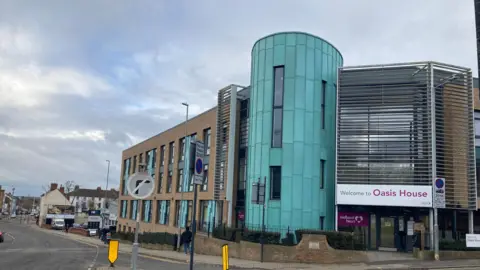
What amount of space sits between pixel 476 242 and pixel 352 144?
24.0ft

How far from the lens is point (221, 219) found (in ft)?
101

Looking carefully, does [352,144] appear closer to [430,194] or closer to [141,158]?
[430,194]

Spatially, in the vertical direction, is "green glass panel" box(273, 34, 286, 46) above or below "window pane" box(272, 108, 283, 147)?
above

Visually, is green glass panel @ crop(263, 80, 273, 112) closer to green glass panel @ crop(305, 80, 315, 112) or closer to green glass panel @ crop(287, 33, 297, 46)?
green glass panel @ crop(305, 80, 315, 112)

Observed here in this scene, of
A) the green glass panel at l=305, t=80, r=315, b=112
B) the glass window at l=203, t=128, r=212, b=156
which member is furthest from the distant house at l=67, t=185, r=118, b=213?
the green glass panel at l=305, t=80, r=315, b=112

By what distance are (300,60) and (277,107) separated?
2.80m

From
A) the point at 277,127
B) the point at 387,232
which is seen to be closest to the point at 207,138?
the point at 277,127

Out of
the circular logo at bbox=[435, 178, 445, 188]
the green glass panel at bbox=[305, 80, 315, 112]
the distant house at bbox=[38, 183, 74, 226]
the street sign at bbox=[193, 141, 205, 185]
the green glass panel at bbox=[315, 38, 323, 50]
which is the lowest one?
the distant house at bbox=[38, 183, 74, 226]

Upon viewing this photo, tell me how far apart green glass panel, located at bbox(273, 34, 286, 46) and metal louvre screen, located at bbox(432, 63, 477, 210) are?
7.84 meters

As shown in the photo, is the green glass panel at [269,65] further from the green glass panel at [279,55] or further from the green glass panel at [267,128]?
the green glass panel at [267,128]

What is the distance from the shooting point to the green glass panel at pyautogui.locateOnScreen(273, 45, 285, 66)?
82.3 feet

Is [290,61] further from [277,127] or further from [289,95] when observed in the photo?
[277,127]

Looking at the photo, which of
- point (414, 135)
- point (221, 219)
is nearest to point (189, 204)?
point (221, 219)

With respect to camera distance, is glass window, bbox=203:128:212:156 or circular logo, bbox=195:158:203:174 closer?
circular logo, bbox=195:158:203:174
